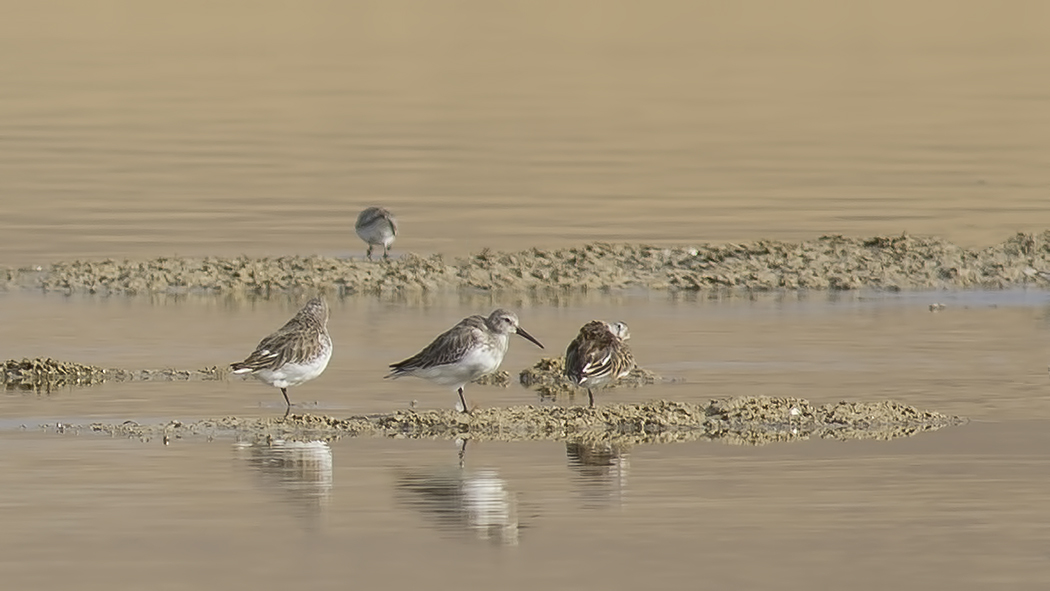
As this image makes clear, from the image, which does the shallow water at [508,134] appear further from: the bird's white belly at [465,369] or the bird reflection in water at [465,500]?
the bird reflection in water at [465,500]

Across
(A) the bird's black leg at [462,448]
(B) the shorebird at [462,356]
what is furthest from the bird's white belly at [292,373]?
(A) the bird's black leg at [462,448]

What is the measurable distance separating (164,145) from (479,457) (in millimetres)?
23082

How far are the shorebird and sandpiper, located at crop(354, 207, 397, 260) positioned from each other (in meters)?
7.80

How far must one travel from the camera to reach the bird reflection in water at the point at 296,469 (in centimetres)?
1226

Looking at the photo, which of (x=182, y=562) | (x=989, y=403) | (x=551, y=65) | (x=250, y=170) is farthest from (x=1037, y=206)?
(x=551, y=65)

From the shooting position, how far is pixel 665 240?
24984 millimetres

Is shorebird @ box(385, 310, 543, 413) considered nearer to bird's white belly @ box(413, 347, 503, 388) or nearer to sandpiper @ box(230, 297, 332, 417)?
bird's white belly @ box(413, 347, 503, 388)

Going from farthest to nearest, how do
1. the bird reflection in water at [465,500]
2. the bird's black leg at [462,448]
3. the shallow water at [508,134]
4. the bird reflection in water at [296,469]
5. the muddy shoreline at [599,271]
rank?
1. the shallow water at [508,134]
2. the muddy shoreline at [599,271]
3. the bird's black leg at [462,448]
4. the bird reflection in water at [296,469]
5. the bird reflection in water at [465,500]

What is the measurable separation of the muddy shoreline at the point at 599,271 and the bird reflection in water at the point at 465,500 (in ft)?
29.2

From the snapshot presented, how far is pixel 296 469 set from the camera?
13.2 metres

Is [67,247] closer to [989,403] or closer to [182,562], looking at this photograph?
[989,403]

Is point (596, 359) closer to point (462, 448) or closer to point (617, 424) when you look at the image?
point (617, 424)

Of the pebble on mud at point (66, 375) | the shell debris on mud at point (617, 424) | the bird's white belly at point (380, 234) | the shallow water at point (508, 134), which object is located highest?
the shallow water at point (508, 134)

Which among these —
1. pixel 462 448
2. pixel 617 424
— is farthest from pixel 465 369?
pixel 462 448
